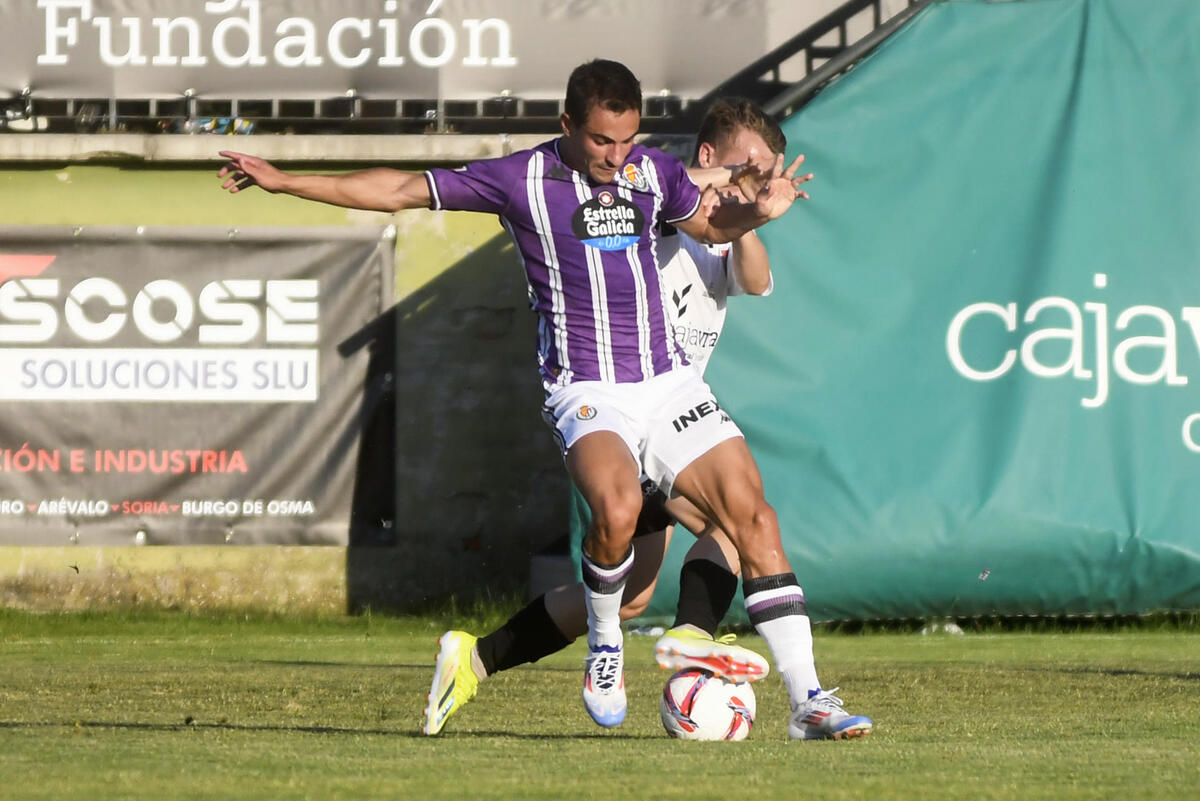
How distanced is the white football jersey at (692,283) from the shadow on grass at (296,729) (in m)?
1.57

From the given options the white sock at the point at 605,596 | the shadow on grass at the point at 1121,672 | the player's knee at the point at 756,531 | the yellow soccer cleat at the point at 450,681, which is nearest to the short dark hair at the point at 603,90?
the player's knee at the point at 756,531

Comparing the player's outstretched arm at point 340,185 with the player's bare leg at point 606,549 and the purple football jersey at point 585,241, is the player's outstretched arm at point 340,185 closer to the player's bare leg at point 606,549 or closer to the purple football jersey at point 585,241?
the purple football jersey at point 585,241

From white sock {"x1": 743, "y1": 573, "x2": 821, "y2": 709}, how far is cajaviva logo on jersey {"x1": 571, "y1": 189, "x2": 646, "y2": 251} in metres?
1.16

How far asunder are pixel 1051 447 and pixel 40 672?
228 inches

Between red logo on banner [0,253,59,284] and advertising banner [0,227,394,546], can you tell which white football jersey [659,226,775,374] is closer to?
advertising banner [0,227,394,546]

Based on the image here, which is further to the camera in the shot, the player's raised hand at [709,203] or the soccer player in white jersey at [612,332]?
the player's raised hand at [709,203]

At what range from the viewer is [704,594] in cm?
648

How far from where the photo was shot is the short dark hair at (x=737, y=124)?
700cm

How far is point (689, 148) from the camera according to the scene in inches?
498

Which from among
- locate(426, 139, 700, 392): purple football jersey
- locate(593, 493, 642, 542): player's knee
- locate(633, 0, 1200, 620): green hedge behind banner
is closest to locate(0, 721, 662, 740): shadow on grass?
locate(593, 493, 642, 542): player's knee

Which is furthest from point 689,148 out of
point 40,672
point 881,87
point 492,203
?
point 492,203

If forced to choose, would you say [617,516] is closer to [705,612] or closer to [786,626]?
[786,626]

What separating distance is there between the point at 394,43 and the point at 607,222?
23.7ft

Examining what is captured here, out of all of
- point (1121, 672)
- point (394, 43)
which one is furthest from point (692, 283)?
point (394, 43)
